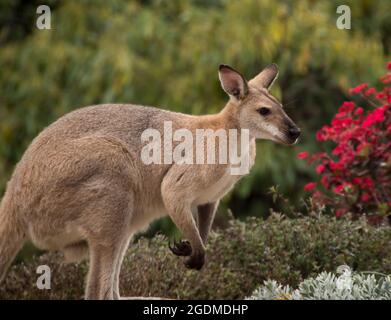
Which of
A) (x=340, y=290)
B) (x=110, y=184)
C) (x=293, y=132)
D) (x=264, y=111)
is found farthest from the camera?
(x=264, y=111)

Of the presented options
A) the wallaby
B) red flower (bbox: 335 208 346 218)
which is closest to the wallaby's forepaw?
the wallaby

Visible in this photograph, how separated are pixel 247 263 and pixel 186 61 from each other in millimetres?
5006

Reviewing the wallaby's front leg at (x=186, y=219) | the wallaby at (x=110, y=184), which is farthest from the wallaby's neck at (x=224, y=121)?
the wallaby's front leg at (x=186, y=219)

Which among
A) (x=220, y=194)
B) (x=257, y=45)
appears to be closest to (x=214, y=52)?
(x=257, y=45)

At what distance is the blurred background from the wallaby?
435cm

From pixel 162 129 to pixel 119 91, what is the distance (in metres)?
5.02

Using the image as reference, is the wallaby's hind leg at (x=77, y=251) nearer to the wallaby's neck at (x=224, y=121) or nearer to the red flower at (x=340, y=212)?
the wallaby's neck at (x=224, y=121)

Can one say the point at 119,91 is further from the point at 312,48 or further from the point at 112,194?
the point at 112,194

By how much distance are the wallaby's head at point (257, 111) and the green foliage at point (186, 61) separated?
411cm

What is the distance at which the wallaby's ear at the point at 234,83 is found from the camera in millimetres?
6809

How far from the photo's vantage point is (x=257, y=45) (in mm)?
11664

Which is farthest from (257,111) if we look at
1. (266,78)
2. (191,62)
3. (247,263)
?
(191,62)

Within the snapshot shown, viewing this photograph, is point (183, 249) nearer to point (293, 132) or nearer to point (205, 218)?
point (205, 218)

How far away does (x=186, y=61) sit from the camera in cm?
1209
